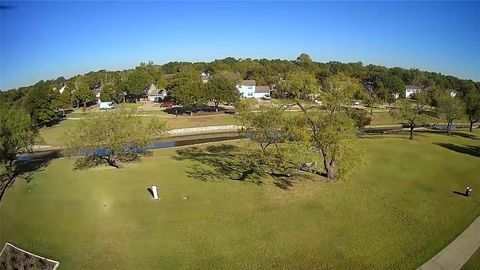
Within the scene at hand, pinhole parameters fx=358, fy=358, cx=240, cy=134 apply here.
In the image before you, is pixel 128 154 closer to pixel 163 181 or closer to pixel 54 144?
pixel 163 181

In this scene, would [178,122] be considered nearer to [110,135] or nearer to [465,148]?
[110,135]

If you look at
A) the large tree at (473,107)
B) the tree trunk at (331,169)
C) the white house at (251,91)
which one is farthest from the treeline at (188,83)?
the large tree at (473,107)

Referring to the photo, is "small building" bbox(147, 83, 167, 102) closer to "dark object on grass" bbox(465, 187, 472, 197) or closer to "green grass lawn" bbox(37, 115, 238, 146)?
"green grass lawn" bbox(37, 115, 238, 146)

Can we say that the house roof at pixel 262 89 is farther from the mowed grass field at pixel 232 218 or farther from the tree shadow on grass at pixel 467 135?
the mowed grass field at pixel 232 218

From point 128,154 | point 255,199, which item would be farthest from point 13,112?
point 255,199

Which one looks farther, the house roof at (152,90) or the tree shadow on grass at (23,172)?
the house roof at (152,90)

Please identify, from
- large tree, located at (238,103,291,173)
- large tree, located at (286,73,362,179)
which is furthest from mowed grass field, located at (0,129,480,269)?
large tree, located at (238,103,291,173)

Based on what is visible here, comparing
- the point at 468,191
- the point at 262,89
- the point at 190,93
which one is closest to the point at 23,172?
the point at 468,191
